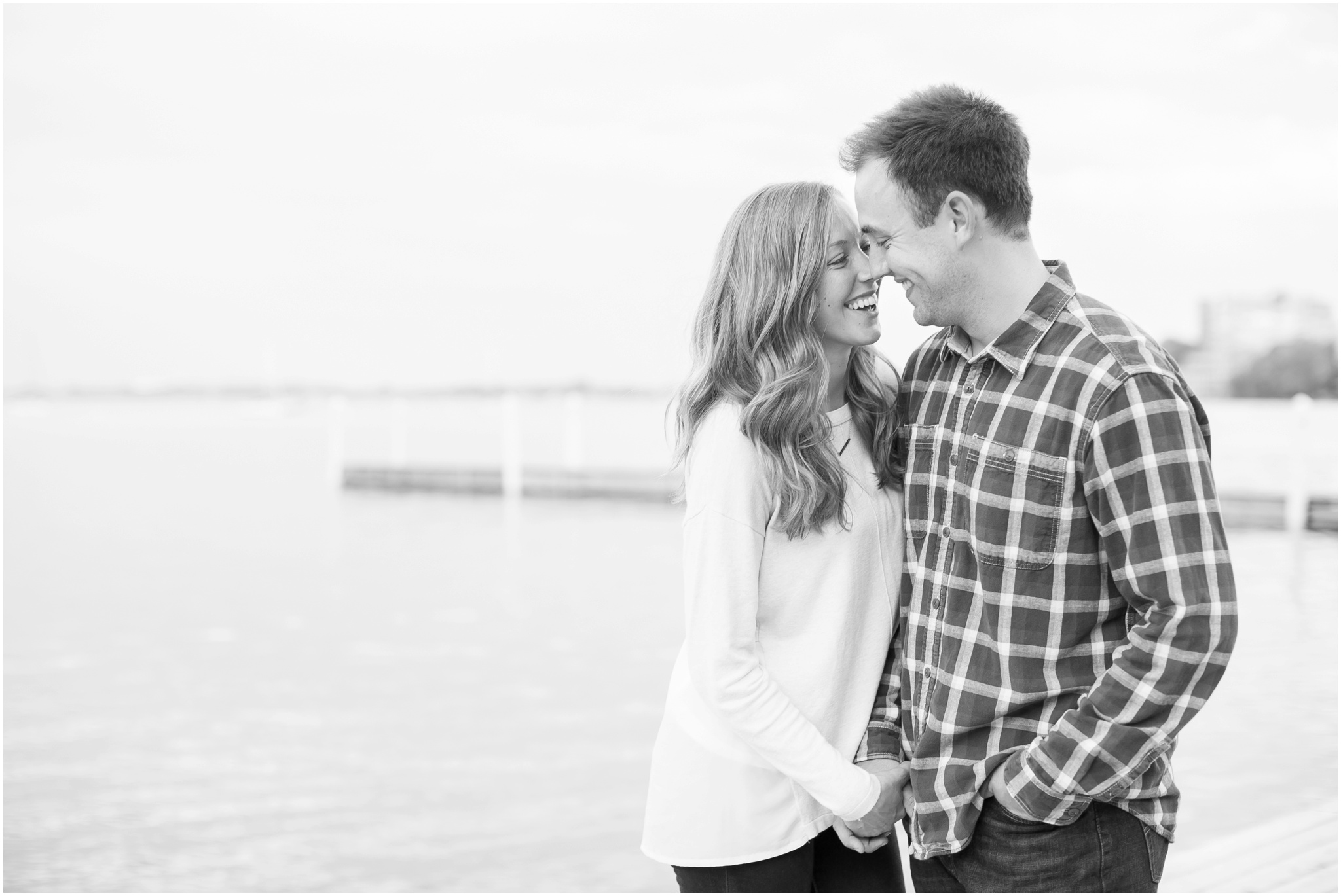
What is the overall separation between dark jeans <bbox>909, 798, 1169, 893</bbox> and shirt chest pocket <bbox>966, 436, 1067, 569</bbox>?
0.28m

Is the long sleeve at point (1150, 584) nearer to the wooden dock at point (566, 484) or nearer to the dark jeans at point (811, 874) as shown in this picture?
the dark jeans at point (811, 874)

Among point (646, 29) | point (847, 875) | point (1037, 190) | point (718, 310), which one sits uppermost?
point (646, 29)

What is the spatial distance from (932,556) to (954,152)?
46 cm

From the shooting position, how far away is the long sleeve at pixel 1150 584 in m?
1.23

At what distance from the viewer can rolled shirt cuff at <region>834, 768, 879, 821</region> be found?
4.75 feet

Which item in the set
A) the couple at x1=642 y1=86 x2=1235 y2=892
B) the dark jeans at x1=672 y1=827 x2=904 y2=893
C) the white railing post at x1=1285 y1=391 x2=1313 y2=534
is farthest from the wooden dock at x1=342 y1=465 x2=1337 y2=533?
the couple at x1=642 y1=86 x2=1235 y2=892

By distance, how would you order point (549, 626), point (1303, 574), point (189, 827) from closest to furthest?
point (189, 827)
point (549, 626)
point (1303, 574)

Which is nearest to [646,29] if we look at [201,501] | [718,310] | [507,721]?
[201,501]

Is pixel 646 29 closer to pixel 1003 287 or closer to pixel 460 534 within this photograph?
pixel 460 534

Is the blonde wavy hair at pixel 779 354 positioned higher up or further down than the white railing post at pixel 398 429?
higher up

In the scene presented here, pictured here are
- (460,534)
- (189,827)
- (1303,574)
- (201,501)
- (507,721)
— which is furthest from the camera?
(201,501)

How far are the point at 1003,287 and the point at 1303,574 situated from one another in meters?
7.19

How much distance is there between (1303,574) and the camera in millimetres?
7625

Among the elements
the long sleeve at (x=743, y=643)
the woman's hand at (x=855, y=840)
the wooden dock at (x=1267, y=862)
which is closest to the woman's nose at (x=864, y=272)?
the long sleeve at (x=743, y=643)
